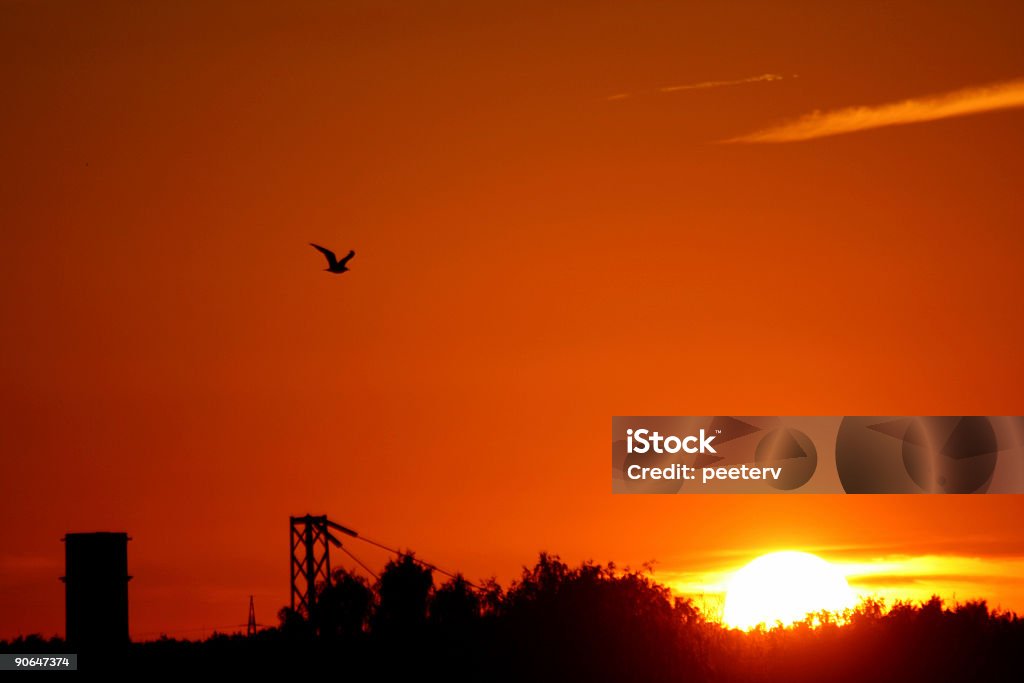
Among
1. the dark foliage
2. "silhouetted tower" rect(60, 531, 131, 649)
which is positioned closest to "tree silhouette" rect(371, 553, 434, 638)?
the dark foliage

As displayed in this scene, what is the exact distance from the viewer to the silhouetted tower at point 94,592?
7262 centimetres

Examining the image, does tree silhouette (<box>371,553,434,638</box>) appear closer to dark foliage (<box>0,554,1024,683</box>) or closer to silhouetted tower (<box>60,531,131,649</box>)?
dark foliage (<box>0,554,1024,683</box>)

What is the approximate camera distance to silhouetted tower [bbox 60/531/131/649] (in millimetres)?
72625

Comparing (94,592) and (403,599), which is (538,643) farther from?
(94,592)

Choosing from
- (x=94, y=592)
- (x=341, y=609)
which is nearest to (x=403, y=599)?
(x=341, y=609)

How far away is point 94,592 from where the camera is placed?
72688 millimetres

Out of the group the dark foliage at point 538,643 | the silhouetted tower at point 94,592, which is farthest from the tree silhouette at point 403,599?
the silhouetted tower at point 94,592

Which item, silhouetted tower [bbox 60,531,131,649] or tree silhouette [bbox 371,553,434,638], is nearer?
silhouetted tower [bbox 60,531,131,649]

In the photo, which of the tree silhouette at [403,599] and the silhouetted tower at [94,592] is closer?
the silhouetted tower at [94,592]

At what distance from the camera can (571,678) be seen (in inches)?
3155

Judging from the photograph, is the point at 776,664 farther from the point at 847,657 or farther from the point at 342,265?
the point at 342,265

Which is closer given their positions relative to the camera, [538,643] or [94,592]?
[94,592]

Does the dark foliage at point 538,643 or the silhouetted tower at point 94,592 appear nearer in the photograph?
the silhouetted tower at point 94,592

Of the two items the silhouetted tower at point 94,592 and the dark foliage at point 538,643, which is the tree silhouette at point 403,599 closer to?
the dark foliage at point 538,643
